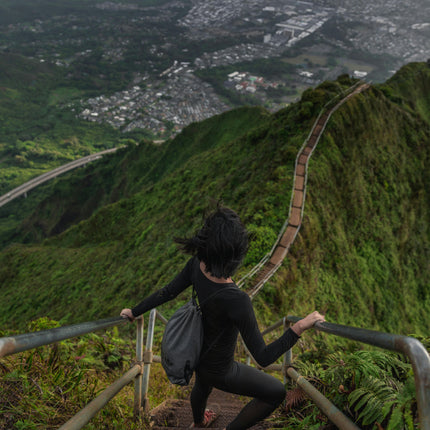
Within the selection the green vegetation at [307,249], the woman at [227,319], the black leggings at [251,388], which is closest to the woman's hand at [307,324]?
the woman at [227,319]

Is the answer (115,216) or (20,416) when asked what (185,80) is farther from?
(20,416)

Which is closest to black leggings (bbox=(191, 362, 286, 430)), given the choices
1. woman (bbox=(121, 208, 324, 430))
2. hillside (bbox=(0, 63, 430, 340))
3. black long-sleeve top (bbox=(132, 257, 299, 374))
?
woman (bbox=(121, 208, 324, 430))

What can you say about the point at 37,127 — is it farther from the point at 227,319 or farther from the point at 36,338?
the point at 36,338

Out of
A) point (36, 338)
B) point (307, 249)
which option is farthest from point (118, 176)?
point (36, 338)

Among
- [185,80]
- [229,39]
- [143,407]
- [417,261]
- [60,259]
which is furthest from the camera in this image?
[229,39]

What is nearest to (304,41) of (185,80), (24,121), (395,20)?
(395,20)

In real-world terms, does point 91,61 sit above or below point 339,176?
below
